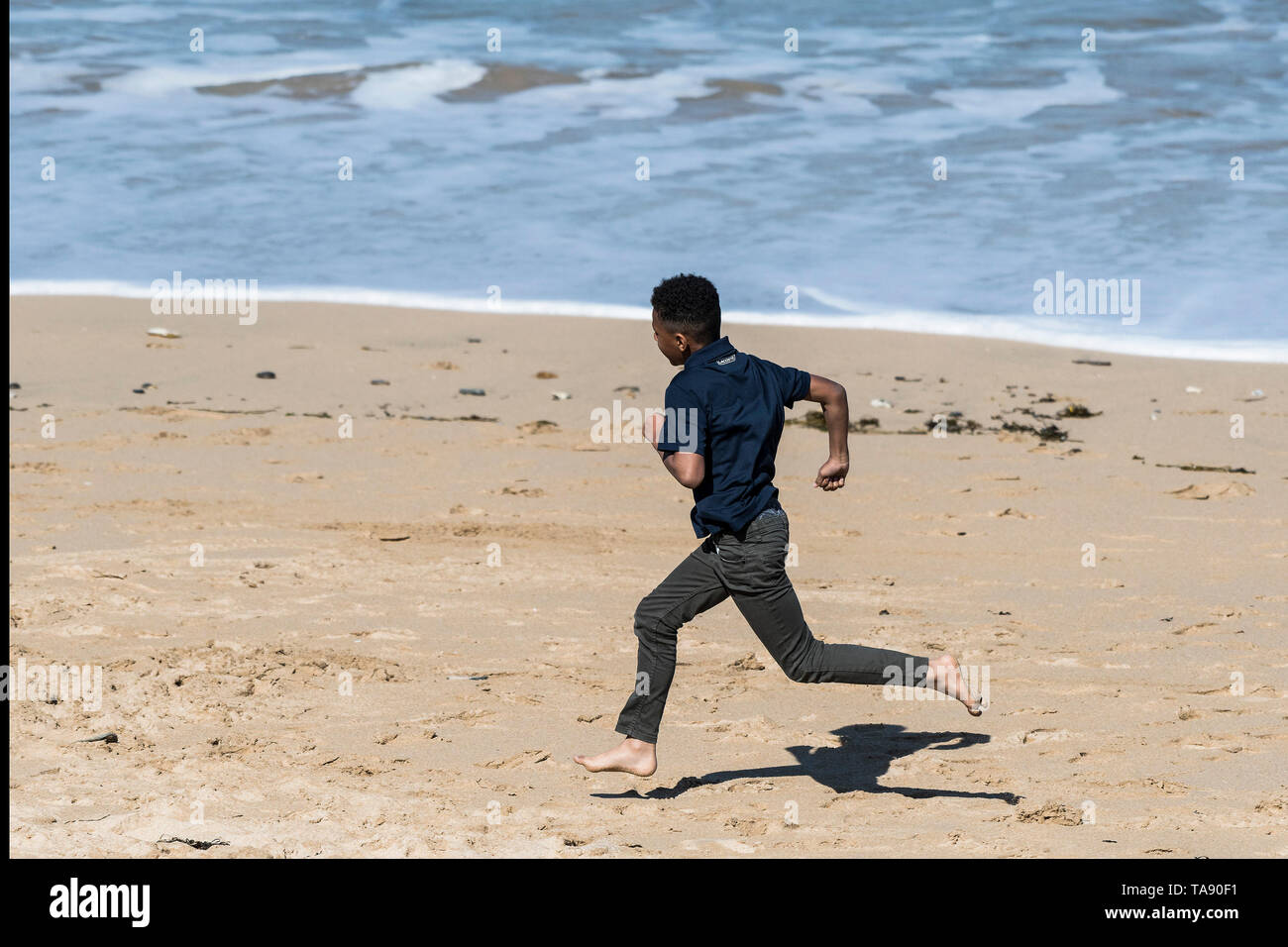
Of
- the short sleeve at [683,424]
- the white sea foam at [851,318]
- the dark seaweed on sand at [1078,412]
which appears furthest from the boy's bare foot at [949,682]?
the white sea foam at [851,318]

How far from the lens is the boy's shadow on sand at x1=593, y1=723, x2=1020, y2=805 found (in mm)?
4367

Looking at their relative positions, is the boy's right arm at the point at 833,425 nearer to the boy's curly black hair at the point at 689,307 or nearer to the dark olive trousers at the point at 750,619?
the dark olive trousers at the point at 750,619

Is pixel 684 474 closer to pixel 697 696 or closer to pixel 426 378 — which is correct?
pixel 697 696

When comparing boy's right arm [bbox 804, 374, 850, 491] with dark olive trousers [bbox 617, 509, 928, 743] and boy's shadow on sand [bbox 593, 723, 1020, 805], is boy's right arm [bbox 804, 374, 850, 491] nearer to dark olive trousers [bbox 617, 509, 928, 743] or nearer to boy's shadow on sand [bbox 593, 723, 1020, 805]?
dark olive trousers [bbox 617, 509, 928, 743]

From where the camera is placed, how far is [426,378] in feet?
34.9

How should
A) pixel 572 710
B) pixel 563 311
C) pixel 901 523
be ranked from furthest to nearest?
pixel 563 311 < pixel 901 523 < pixel 572 710

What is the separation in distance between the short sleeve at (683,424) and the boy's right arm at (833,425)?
0.37 metres

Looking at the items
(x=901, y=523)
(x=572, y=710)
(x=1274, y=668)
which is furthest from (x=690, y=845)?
(x=901, y=523)

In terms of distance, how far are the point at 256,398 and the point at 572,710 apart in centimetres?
568

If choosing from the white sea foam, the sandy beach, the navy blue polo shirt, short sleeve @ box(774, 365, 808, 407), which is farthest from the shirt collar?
the white sea foam

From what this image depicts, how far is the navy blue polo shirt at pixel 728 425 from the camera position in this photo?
3938 mm

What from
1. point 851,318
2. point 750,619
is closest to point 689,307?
point 750,619

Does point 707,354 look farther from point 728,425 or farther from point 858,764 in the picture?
point 858,764

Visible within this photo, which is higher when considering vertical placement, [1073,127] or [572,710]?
[1073,127]
